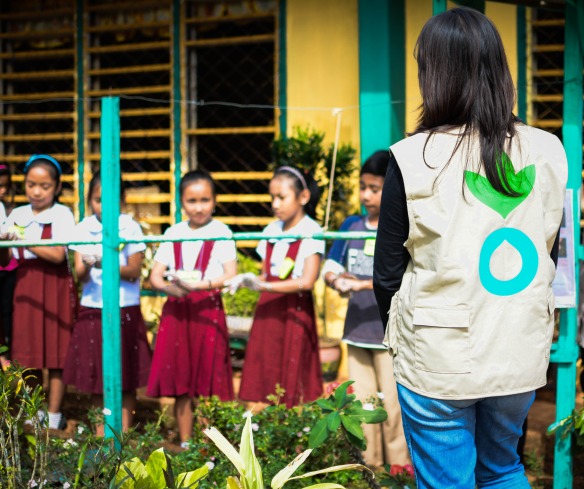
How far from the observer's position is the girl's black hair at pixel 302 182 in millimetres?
4305

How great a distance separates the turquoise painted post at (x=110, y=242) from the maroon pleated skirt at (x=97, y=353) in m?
0.75

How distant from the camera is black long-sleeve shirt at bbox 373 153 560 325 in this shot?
203cm

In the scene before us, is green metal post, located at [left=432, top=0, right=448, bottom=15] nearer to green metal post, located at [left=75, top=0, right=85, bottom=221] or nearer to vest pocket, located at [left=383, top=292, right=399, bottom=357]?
vest pocket, located at [left=383, top=292, right=399, bottom=357]

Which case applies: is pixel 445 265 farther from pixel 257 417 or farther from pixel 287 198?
pixel 287 198

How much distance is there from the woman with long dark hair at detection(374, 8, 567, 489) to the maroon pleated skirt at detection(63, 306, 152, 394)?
8.00 ft

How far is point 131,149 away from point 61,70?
926 millimetres

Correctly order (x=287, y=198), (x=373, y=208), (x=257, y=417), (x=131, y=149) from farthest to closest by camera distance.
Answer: (x=131, y=149)
(x=287, y=198)
(x=373, y=208)
(x=257, y=417)

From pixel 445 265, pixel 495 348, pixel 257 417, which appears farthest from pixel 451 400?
pixel 257 417

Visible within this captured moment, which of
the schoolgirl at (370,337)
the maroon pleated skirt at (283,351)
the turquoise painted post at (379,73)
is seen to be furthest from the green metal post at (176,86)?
the schoolgirl at (370,337)

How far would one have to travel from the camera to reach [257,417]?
3494 mm

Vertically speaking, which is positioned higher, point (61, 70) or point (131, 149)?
point (61, 70)

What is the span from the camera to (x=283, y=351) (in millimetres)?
4180

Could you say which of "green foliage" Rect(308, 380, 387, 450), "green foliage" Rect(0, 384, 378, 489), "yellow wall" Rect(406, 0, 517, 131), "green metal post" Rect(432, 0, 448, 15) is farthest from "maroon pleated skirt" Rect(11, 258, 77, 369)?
"green metal post" Rect(432, 0, 448, 15)

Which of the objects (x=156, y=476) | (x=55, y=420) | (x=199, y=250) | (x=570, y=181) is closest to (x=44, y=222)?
(x=199, y=250)
